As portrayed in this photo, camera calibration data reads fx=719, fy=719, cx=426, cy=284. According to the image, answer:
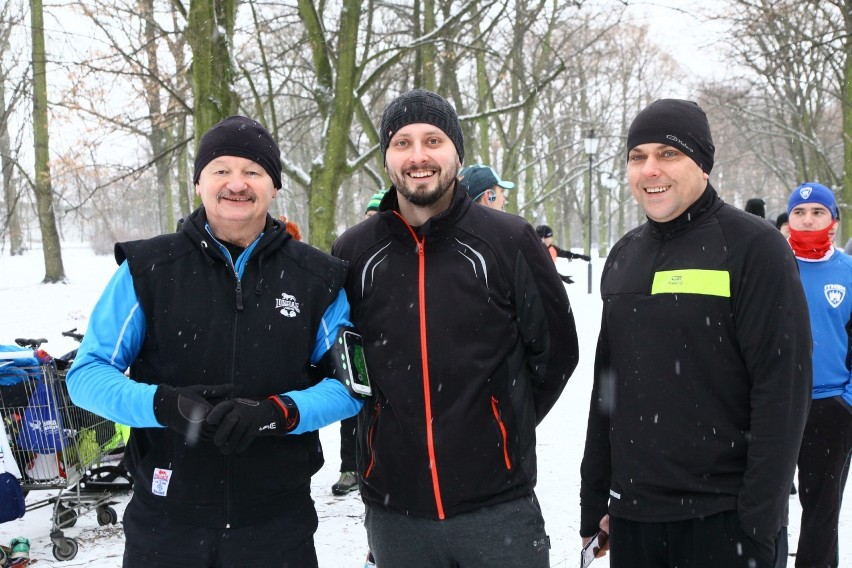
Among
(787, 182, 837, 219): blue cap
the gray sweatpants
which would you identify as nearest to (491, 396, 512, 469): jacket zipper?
the gray sweatpants

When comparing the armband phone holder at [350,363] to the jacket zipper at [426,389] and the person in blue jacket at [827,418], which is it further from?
the person in blue jacket at [827,418]

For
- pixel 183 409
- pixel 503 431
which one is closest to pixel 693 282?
pixel 503 431

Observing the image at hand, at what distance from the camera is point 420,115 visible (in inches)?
98.5

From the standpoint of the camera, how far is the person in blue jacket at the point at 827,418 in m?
3.64

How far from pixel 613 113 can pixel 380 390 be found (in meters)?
36.4

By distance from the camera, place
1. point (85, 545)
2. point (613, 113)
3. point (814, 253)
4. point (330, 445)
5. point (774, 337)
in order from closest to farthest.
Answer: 1. point (774, 337)
2. point (814, 253)
3. point (85, 545)
4. point (330, 445)
5. point (613, 113)

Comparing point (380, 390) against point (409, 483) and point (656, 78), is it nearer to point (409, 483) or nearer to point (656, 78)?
point (409, 483)

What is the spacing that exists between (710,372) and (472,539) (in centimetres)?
94

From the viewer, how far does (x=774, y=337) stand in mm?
2211

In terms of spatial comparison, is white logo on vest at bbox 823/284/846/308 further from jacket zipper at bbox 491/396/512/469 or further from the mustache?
the mustache

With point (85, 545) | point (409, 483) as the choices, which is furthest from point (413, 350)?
point (85, 545)

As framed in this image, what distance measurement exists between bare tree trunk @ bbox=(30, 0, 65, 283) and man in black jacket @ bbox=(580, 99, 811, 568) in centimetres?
1826

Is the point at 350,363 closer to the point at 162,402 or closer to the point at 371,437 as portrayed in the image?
the point at 371,437

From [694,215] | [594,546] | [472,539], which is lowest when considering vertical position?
[594,546]
